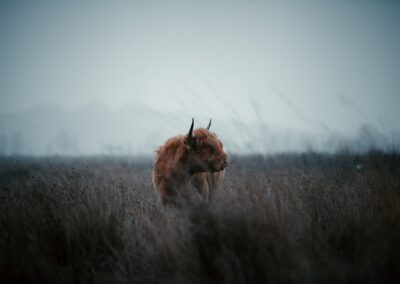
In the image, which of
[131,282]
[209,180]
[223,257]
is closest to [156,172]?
[209,180]

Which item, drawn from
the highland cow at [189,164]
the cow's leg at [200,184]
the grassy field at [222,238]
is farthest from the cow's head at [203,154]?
the grassy field at [222,238]

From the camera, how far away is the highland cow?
5500 mm

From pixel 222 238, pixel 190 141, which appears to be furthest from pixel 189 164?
pixel 222 238

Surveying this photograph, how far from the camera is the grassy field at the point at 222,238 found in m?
2.60

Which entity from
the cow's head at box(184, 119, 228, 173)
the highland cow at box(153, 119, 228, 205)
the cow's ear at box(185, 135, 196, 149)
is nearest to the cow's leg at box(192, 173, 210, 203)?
the highland cow at box(153, 119, 228, 205)

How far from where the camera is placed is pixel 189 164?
5.65m

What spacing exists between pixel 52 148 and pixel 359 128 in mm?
5821

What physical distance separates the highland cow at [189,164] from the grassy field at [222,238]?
1.13 meters

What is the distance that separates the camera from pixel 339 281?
7.56ft

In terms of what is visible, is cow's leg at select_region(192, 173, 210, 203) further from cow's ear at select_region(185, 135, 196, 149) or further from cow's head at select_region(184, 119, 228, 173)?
cow's ear at select_region(185, 135, 196, 149)

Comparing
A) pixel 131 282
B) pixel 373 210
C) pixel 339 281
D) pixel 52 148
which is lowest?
pixel 131 282

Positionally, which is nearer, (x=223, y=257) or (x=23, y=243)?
(x=223, y=257)

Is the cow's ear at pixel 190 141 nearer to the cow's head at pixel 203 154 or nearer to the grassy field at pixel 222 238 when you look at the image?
the cow's head at pixel 203 154

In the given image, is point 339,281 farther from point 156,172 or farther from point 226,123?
point 156,172
